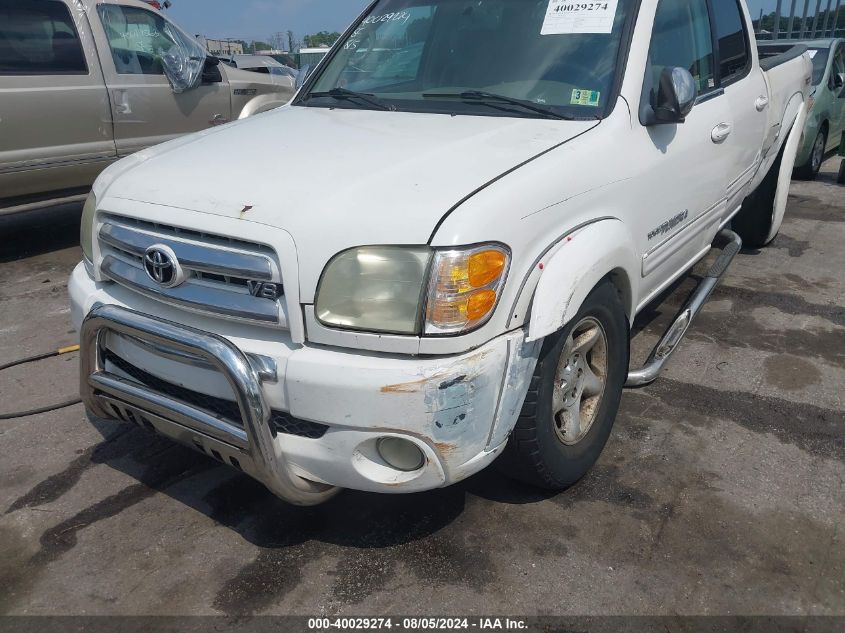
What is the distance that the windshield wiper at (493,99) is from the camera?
9.27 feet

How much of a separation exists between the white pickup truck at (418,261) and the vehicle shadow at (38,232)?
13.0ft

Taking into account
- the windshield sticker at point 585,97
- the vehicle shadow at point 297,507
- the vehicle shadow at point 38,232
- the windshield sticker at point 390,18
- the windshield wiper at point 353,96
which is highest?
the windshield sticker at point 390,18

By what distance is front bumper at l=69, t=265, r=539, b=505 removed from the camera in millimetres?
2082

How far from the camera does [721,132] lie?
362cm

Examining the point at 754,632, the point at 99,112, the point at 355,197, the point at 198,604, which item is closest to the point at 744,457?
the point at 754,632

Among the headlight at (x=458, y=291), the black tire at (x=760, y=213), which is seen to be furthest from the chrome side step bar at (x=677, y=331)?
the headlight at (x=458, y=291)

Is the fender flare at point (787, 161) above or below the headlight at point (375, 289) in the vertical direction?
below

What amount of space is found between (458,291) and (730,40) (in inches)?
118

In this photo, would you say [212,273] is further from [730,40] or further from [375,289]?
[730,40]

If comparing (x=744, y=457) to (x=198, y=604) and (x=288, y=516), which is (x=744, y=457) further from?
(x=198, y=604)

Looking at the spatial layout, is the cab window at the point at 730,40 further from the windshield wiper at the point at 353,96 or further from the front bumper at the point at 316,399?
the front bumper at the point at 316,399

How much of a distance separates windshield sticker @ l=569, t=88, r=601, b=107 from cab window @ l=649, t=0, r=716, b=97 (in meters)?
0.37

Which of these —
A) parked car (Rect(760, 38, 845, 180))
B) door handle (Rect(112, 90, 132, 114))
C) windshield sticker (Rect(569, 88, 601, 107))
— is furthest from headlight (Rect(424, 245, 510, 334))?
parked car (Rect(760, 38, 845, 180))

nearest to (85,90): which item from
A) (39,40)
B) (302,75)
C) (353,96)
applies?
(39,40)
